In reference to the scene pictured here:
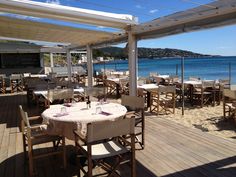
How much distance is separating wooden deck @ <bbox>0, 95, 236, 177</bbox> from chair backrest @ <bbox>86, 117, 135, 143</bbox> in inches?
31.2

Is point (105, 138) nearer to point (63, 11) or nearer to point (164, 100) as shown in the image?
point (63, 11)

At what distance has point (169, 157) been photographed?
13.0 feet

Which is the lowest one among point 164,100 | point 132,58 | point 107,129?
point 164,100

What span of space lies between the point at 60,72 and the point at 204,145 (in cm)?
1524

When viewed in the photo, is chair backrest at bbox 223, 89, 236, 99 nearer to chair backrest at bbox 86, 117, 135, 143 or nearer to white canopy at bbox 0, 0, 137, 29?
white canopy at bbox 0, 0, 137, 29

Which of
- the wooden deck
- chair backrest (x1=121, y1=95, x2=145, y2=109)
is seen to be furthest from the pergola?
the wooden deck

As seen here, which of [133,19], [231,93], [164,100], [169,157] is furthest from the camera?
[164,100]

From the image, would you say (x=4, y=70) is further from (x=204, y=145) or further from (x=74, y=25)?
(x=204, y=145)

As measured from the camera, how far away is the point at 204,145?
439 cm

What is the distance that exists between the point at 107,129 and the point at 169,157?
153cm

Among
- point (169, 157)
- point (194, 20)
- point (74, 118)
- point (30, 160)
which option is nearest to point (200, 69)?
point (194, 20)

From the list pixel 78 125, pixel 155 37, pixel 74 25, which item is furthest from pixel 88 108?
pixel 74 25

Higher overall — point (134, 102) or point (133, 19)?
point (133, 19)

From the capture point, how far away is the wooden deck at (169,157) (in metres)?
3.49
